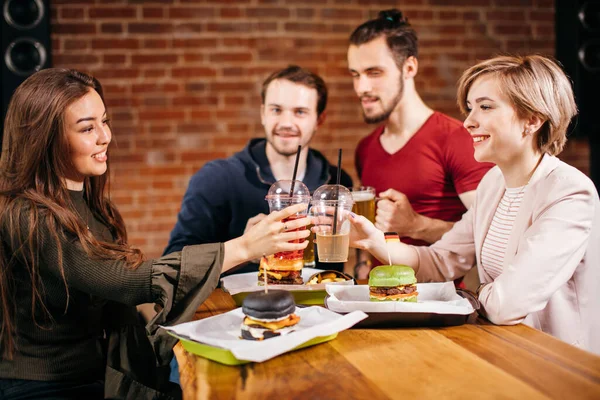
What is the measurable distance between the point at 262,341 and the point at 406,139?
1.73m

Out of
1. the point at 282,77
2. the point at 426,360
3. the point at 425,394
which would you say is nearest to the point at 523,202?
the point at 426,360

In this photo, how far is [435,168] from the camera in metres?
2.82

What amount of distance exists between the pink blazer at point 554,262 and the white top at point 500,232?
0.03 metres

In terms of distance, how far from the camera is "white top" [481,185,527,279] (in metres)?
1.97

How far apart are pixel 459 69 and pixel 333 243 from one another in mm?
2843

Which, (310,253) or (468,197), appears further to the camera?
(468,197)

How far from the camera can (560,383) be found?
4.16ft

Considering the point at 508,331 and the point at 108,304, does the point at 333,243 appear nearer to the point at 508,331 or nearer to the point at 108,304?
the point at 508,331

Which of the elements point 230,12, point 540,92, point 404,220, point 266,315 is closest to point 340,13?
point 230,12

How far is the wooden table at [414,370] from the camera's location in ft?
4.09

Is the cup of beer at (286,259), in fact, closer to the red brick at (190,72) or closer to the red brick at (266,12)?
the red brick at (190,72)

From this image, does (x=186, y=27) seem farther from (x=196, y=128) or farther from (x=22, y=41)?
(x=22, y=41)

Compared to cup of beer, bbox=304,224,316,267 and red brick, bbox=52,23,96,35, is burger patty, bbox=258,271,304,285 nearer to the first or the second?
cup of beer, bbox=304,224,316,267

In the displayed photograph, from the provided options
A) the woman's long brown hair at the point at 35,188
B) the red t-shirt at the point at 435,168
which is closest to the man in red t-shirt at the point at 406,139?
the red t-shirt at the point at 435,168
